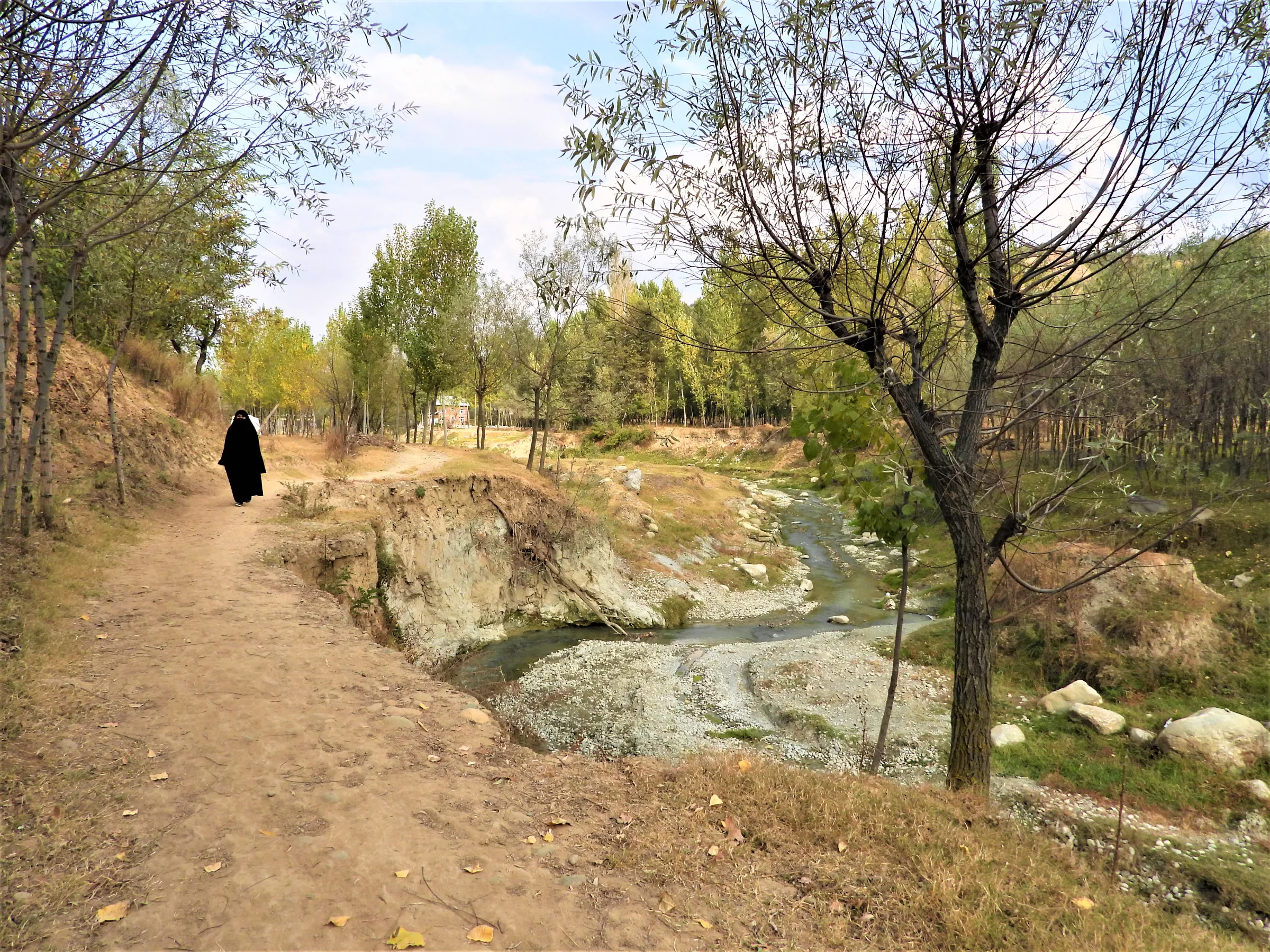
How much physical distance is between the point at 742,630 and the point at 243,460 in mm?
15121

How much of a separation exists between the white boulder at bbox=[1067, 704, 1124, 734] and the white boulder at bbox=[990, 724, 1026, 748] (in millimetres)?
1274

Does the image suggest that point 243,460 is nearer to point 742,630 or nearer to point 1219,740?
point 742,630

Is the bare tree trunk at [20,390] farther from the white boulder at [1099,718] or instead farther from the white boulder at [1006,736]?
the white boulder at [1099,718]

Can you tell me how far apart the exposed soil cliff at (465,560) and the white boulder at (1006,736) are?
11.3 metres

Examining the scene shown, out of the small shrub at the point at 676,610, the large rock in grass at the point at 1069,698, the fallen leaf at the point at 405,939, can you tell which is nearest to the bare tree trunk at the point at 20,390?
the fallen leaf at the point at 405,939

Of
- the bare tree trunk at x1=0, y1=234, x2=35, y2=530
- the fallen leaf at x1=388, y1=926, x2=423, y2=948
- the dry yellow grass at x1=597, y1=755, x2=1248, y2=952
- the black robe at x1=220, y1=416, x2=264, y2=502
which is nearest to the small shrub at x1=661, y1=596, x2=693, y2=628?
the black robe at x1=220, y1=416, x2=264, y2=502

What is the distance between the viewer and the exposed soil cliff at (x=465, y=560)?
14.7 m

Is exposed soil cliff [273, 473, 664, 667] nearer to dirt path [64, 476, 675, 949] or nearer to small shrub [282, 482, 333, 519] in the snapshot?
small shrub [282, 482, 333, 519]

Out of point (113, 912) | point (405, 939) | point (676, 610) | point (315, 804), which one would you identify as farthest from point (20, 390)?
point (676, 610)

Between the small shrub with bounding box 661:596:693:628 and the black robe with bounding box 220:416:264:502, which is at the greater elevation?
the black robe with bounding box 220:416:264:502

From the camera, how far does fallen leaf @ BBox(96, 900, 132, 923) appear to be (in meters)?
3.70

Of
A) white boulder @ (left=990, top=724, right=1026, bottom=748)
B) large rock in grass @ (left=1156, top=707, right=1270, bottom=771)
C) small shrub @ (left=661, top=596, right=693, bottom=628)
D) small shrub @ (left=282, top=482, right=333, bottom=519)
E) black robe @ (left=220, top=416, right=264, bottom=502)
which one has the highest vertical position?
black robe @ (left=220, top=416, right=264, bottom=502)

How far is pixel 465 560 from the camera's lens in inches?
766

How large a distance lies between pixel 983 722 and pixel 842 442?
3.38 meters
